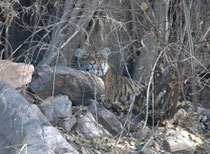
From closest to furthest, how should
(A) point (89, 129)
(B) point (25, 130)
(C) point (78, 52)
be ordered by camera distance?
1. (B) point (25, 130)
2. (A) point (89, 129)
3. (C) point (78, 52)

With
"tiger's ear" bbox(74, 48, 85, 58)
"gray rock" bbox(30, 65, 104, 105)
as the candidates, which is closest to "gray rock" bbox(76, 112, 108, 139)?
"gray rock" bbox(30, 65, 104, 105)

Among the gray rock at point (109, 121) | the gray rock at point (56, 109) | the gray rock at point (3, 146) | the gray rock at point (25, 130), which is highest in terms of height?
the gray rock at point (25, 130)

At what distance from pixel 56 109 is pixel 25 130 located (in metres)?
1.02

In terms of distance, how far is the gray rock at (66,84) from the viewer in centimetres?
418

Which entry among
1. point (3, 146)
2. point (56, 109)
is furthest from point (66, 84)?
point (3, 146)

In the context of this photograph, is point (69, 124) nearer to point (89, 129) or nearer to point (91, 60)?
point (89, 129)

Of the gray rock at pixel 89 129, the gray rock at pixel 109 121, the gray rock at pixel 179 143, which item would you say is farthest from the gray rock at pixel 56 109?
the gray rock at pixel 179 143

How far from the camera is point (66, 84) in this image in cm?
429

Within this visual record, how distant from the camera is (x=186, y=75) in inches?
157

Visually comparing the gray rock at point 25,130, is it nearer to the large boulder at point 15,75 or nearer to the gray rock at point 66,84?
the large boulder at point 15,75

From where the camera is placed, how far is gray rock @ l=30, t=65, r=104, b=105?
4184mm

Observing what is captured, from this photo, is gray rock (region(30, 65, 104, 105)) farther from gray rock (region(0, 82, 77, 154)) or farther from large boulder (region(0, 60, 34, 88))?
gray rock (region(0, 82, 77, 154))

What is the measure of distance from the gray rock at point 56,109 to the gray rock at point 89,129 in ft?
0.60

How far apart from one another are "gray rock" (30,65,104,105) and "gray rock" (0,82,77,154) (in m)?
1.04
